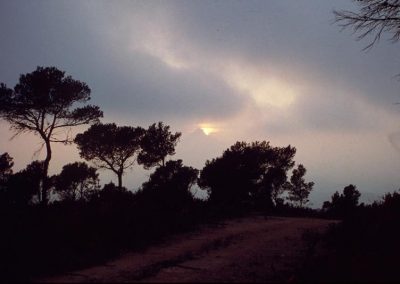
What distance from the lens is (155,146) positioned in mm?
44250

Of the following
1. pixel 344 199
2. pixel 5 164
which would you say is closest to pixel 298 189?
pixel 344 199

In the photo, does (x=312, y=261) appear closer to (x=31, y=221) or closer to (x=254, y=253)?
(x=254, y=253)

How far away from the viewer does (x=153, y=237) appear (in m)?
12.8

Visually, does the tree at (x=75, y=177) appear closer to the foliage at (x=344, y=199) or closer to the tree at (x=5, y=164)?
the tree at (x=5, y=164)

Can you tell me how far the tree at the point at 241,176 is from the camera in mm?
31141

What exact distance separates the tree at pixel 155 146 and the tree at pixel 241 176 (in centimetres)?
780

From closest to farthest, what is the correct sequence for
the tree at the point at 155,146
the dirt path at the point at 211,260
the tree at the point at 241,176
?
the dirt path at the point at 211,260
the tree at the point at 241,176
the tree at the point at 155,146

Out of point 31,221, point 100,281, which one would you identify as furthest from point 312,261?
point 31,221

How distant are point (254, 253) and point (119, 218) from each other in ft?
17.3

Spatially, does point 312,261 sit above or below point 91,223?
below

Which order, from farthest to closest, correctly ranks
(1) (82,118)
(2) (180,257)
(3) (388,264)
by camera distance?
(1) (82,118), (2) (180,257), (3) (388,264)

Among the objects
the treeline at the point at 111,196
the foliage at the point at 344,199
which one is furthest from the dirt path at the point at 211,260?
the foliage at the point at 344,199

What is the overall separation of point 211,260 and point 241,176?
959 inches

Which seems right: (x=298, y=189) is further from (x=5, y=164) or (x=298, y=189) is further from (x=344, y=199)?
(x=5, y=164)
